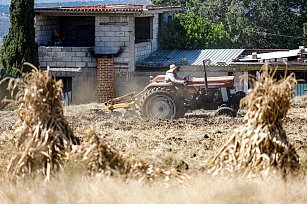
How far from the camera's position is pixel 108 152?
9539 mm

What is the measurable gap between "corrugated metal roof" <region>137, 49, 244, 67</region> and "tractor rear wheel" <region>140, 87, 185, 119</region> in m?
10.3

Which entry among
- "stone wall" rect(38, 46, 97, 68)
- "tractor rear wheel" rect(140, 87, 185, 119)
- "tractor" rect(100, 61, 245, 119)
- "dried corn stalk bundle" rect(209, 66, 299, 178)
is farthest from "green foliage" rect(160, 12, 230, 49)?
"dried corn stalk bundle" rect(209, 66, 299, 178)

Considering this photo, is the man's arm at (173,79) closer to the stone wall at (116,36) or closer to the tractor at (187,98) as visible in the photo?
the tractor at (187,98)

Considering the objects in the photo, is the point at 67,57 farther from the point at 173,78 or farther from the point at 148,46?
the point at 173,78

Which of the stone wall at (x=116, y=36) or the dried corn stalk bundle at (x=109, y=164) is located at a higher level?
the stone wall at (x=116, y=36)

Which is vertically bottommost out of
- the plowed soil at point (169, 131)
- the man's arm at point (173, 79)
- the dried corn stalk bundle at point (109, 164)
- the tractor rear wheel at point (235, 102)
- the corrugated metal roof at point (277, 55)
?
the plowed soil at point (169, 131)

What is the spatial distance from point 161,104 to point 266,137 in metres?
10.7

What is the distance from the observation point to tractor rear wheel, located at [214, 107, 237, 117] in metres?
20.0

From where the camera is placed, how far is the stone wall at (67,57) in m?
30.5

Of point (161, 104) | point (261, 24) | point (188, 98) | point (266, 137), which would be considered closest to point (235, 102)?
point (188, 98)

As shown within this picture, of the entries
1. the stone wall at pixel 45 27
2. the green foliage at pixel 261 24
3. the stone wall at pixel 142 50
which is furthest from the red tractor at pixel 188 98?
the green foliage at pixel 261 24

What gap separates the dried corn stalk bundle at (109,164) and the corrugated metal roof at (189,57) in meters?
20.5

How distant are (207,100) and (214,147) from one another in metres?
5.28

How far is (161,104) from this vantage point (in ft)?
65.4
